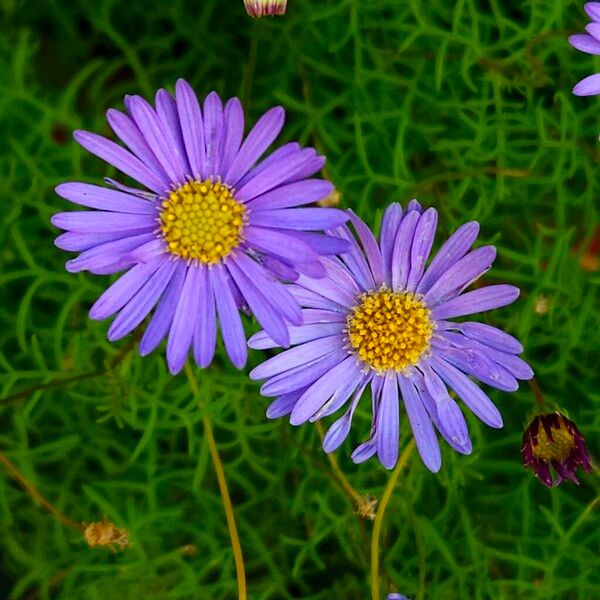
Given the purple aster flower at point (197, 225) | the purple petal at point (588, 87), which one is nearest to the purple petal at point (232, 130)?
the purple aster flower at point (197, 225)

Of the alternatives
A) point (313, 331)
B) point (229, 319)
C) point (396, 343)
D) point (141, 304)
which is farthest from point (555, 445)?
point (141, 304)

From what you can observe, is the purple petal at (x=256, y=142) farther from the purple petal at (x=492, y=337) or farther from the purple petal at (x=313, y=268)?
the purple petal at (x=492, y=337)

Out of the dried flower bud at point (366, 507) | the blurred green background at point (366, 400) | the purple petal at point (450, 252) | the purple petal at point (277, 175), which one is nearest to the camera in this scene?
the purple petal at point (277, 175)

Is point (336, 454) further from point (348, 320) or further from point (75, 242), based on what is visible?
point (75, 242)

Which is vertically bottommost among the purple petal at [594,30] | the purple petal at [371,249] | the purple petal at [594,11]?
the purple petal at [371,249]

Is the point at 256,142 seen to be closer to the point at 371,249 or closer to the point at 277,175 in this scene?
the point at 277,175

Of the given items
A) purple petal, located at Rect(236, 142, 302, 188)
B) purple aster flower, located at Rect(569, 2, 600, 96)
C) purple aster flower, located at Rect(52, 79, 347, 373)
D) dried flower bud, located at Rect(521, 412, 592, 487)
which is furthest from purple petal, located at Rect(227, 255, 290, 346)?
purple aster flower, located at Rect(569, 2, 600, 96)

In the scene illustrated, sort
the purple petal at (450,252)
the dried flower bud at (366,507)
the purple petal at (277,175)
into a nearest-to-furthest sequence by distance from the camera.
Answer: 1. the purple petal at (277,175)
2. the purple petal at (450,252)
3. the dried flower bud at (366,507)
